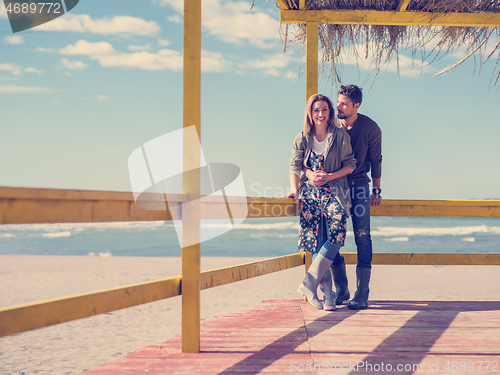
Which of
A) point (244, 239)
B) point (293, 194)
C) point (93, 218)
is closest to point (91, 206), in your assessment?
point (93, 218)

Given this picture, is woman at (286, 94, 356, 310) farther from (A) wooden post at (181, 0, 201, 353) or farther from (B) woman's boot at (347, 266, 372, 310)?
(A) wooden post at (181, 0, 201, 353)

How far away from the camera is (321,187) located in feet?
10.6

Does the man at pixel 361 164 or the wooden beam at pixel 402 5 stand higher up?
the wooden beam at pixel 402 5

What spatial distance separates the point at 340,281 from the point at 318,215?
66 centimetres

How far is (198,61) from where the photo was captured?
2.32m

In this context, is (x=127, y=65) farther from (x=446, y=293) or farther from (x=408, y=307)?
(x=408, y=307)

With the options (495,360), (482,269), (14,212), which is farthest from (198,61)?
(482,269)

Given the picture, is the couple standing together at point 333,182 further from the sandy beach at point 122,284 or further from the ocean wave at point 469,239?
the ocean wave at point 469,239

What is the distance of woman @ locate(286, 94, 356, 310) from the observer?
3143 mm

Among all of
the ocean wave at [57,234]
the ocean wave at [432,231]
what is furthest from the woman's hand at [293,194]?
the ocean wave at [57,234]

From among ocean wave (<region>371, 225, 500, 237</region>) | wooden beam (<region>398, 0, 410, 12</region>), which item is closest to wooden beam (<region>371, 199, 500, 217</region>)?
wooden beam (<region>398, 0, 410, 12</region>)

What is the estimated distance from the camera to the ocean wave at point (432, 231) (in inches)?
968

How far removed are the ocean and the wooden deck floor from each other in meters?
17.3

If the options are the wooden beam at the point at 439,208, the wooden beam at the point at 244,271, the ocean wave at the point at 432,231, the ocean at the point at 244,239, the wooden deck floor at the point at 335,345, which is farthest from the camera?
the ocean wave at the point at 432,231
